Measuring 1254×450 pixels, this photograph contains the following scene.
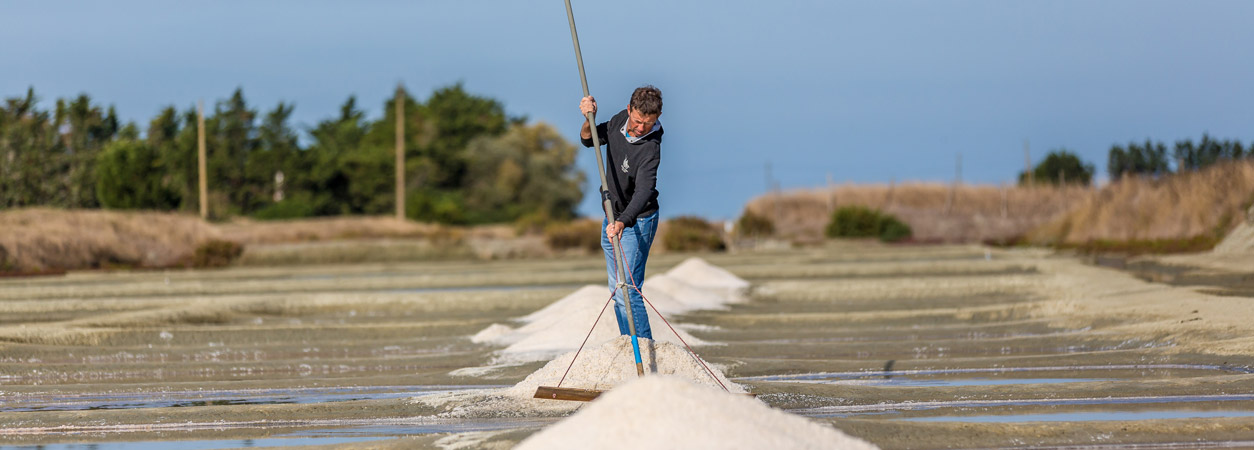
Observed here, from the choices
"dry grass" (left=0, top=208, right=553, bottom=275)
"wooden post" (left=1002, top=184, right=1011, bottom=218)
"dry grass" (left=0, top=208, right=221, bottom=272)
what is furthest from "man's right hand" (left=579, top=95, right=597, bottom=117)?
"wooden post" (left=1002, top=184, right=1011, bottom=218)

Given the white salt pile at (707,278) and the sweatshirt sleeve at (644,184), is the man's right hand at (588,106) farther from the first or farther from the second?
the white salt pile at (707,278)

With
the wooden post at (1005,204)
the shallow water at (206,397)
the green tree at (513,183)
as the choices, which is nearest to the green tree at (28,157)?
the green tree at (513,183)

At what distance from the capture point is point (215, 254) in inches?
1587

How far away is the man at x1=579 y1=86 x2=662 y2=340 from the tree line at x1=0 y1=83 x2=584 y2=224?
46037 millimetres

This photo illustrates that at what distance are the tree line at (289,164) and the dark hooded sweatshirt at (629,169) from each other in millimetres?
46052

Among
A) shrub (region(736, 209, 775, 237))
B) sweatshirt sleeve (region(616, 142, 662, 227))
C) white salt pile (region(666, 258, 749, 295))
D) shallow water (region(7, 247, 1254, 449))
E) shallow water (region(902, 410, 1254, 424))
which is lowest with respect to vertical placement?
shallow water (region(902, 410, 1254, 424))

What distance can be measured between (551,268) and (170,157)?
34.1 meters

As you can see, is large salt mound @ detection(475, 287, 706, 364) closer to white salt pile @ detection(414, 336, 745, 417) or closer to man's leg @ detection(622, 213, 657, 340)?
man's leg @ detection(622, 213, 657, 340)

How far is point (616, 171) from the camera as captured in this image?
8.48 metres

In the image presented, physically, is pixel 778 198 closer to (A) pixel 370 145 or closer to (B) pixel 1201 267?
(A) pixel 370 145

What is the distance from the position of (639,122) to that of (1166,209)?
2871 cm

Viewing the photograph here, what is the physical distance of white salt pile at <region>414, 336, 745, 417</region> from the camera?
316 inches

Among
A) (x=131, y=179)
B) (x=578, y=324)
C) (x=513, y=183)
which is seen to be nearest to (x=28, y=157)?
(x=131, y=179)

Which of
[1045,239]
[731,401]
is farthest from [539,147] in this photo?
[731,401]
